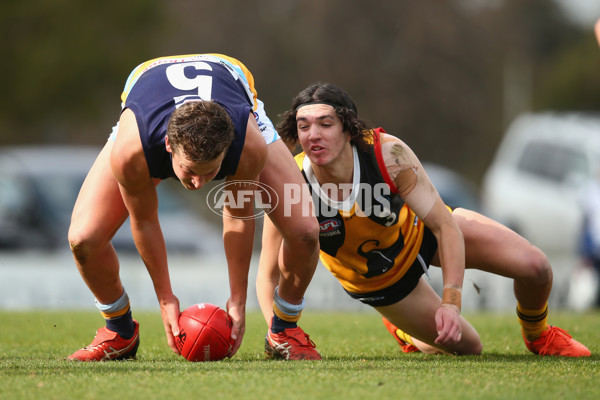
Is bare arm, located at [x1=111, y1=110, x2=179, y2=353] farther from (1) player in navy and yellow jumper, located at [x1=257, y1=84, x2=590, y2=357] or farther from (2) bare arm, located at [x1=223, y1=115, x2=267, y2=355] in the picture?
(1) player in navy and yellow jumper, located at [x1=257, y1=84, x2=590, y2=357]

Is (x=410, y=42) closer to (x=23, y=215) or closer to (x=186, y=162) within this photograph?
(x=23, y=215)

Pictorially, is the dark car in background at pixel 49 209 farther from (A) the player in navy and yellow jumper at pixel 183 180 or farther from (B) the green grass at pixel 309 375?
(A) the player in navy and yellow jumper at pixel 183 180

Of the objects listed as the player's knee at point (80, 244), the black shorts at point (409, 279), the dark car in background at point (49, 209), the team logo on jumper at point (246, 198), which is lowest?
the dark car in background at point (49, 209)

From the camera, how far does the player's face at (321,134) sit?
5152 mm

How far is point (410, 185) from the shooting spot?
5074mm

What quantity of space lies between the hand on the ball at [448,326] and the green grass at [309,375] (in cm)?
17

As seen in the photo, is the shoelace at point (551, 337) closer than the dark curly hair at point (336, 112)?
No

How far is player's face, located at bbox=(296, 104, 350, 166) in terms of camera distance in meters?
5.15

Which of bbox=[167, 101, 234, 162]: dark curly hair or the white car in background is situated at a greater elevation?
bbox=[167, 101, 234, 162]: dark curly hair

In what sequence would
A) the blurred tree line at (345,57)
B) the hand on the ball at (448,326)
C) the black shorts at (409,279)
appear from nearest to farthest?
1. the hand on the ball at (448,326)
2. the black shorts at (409,279)
3. the blurred tree line at (345,57)

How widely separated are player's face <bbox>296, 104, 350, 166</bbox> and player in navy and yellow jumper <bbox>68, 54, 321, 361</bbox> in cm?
18

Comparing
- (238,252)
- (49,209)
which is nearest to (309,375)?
(238,252)

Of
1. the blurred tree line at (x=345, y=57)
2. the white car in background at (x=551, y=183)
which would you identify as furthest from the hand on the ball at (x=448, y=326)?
the blurred tree line at (x=345, y=57)

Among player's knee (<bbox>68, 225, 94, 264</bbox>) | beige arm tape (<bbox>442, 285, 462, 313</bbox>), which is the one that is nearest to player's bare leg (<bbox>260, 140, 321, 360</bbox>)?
beige arm tape (<bbox>442, 285, 462, 313</bbox>)
